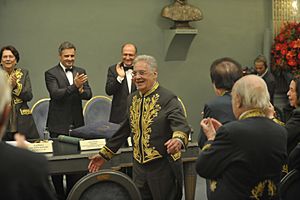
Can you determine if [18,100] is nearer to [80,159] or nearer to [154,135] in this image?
[80,159]

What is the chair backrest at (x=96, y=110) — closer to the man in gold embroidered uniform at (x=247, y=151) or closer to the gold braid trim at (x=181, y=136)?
the gold braid trim at (x=181, y=136)

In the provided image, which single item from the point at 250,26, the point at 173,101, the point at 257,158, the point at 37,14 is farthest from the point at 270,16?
the point at 257,158

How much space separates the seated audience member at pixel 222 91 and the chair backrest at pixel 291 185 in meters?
0.42

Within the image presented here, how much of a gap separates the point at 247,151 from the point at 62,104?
2750mm

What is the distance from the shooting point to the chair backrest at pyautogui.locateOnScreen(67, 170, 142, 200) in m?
2.61

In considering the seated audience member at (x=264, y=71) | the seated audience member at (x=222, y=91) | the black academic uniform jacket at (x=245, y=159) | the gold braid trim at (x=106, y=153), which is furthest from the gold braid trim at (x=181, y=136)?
the seated audience member at (x=264, y=71)

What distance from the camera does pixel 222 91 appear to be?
3.06m

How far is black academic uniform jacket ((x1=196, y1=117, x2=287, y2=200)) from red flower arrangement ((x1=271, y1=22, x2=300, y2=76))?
16.9 feet

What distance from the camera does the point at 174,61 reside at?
24.5 feet

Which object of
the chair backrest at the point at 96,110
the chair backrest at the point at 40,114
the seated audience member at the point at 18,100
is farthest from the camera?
the chair backrest at the point at 96,110

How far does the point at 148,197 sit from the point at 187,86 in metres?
4.33

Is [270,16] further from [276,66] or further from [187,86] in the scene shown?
[187,86]

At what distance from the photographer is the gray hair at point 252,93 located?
2467 mm

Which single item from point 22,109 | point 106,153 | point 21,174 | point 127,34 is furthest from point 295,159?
point 127,34
